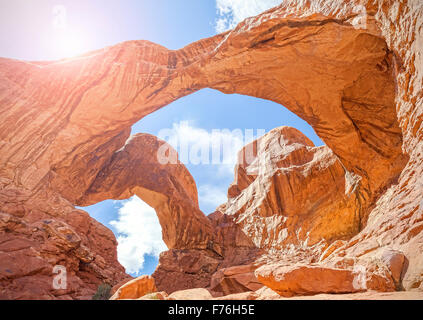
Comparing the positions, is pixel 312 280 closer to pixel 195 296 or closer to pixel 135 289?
pixel 195 296

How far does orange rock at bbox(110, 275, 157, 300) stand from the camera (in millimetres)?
4384

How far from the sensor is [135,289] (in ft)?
14.9

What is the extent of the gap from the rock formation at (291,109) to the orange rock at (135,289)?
6.65 ft

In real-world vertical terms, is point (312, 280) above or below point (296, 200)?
below

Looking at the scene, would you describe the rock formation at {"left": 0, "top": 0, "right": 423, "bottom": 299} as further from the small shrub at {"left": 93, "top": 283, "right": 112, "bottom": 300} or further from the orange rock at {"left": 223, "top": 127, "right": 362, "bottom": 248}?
the small shrub at {"left": 93, "top": 283, "right": 112, "bottom": 300}

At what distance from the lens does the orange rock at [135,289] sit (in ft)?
14.4

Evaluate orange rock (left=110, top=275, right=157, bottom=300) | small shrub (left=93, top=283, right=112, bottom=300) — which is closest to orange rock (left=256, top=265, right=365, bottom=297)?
orange rock (left=110, top=275, right=157, bottom=300)

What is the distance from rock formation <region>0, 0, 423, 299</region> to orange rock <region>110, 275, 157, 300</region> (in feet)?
6.65

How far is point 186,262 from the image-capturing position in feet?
42.2

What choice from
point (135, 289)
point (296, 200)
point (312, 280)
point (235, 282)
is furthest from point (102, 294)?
point (296, 200)

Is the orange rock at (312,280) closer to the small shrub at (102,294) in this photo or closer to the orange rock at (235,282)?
the small shrub at (102,294)

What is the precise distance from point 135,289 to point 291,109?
8.38m

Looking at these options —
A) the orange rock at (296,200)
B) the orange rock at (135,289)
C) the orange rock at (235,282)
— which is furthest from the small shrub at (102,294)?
the orange rock at (296,200)
